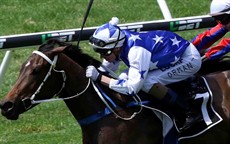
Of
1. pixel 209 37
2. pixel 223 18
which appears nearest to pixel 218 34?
pixel 209 37

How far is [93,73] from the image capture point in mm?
8266

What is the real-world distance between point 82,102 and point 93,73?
33 cm

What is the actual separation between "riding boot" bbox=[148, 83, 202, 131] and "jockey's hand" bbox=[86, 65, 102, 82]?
54 centimetres

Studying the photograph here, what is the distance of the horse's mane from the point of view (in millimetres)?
8344

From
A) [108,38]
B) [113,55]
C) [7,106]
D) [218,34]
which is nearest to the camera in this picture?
[7,106]

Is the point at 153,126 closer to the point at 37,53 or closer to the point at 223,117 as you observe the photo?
the point at 223,117

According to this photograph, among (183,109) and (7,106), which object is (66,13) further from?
(7,106)

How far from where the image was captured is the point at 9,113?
8.00 metres

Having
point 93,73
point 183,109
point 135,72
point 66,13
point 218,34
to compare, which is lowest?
point 66,13

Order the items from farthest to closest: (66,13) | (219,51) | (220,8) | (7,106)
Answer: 1. (66,13)
2. (219,51)
3. (220,8)
4. (7,106)

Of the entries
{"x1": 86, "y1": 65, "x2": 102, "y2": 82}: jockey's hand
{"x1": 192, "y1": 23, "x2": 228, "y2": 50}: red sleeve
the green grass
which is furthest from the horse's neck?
the green grass

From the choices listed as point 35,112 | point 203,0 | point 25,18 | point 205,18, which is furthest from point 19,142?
point 203,0

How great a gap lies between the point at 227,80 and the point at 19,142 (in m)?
3.59

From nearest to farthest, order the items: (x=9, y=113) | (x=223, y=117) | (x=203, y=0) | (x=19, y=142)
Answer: (x=9, y=113)
(x=223, y=117)
(x=19, y=142)
(x=203, y=0)
